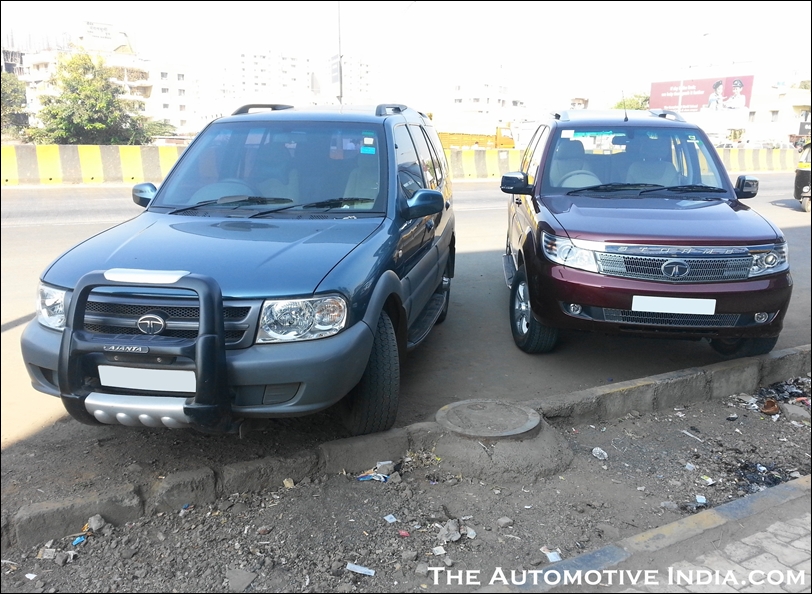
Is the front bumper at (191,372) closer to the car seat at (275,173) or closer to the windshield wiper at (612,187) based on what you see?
the car seat at (275,173)

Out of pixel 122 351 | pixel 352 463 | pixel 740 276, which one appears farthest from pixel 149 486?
pixel 740 276

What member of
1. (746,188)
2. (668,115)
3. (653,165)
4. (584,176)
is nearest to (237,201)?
(584,176)

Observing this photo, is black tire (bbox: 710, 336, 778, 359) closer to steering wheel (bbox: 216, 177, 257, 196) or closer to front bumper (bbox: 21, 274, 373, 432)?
front bumper (bbox: 21, 274, 373, 432)

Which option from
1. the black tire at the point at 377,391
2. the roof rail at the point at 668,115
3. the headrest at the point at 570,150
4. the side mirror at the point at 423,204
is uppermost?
the roof rail at the point at 668,115

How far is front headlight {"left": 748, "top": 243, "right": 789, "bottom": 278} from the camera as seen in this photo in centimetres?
429

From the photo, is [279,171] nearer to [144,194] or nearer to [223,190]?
[223,190]

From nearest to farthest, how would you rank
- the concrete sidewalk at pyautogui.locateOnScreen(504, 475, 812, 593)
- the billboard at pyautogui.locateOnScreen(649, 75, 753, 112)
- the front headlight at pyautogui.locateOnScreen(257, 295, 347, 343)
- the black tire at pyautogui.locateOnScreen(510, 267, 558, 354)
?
the concrete sidewalk at pyautogui.locateOnScreen(504, 475, 812, 593) → the front headlight at pyautogui.locateOnScreen(257, 295, 347, 343) → the black tire at pyautogui.locateOnScreen(510, 267, 558, 354) → the billboard at pyautogui.locateOnScreen(649, 75, 753, 112)

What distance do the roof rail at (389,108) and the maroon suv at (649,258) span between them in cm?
109

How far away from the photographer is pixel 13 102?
9.26m

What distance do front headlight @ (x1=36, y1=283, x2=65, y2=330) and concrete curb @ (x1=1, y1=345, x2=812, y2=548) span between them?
2.61ft

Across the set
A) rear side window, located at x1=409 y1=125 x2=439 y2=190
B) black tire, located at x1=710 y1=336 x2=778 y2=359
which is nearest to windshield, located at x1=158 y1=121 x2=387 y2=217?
rear side window, located at x1=409 y1=125 x2=439 y2=190

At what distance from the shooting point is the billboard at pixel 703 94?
39594 millimetres

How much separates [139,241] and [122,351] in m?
0.79

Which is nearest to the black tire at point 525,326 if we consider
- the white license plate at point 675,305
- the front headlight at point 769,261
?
the white license plate at point 675,305
